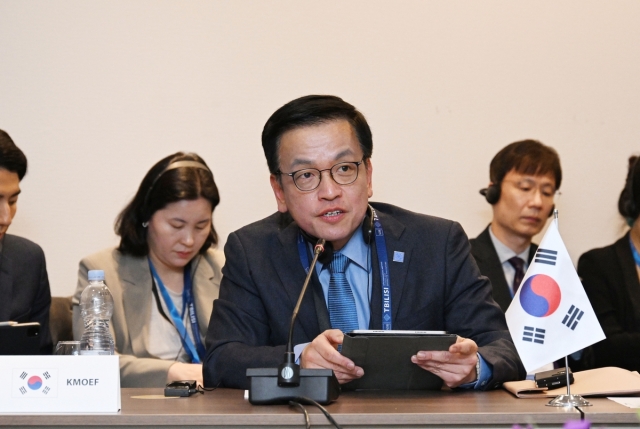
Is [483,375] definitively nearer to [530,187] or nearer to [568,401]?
[568,401]

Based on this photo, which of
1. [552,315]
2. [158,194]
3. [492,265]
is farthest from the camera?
[492,265]

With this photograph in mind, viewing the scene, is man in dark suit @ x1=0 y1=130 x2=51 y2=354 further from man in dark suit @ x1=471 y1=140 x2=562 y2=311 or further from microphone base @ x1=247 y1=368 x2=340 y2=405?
man in dark suit @ x1=471 y1=140 x2=562 y2=311

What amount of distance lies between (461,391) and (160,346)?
1571 millimetres

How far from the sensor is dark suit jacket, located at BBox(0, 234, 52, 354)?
2969mm

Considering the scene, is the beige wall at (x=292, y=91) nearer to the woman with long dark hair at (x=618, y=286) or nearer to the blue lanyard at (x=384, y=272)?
the woman with long dark hair at (x=618, y=286)

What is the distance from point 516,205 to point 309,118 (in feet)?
5.26

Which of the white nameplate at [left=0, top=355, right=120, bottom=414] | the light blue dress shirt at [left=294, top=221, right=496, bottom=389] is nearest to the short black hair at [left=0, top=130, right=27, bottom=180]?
the light blue dress shirt at [left=294, top=221, right=496, bottom=389]

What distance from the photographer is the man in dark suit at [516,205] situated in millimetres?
3578

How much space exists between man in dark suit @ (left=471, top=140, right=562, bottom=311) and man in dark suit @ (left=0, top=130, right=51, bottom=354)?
1.85 meters

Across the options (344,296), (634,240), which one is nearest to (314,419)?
(344,296)

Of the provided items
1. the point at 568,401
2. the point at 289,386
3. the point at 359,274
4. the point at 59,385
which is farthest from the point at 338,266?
the point at 59,385

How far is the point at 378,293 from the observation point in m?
2.25

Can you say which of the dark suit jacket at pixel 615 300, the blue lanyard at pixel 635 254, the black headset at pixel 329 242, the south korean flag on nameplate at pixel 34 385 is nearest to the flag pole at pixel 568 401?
the black headset at pixel 329 242

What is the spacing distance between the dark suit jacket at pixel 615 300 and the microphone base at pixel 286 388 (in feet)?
6.24
